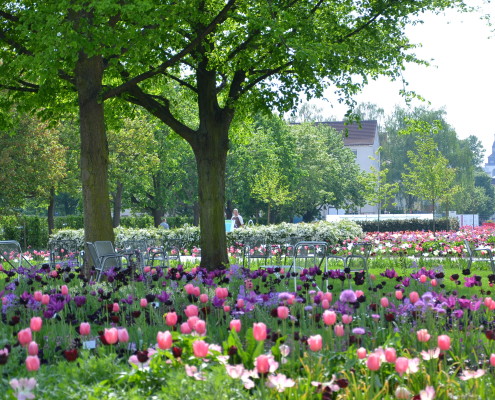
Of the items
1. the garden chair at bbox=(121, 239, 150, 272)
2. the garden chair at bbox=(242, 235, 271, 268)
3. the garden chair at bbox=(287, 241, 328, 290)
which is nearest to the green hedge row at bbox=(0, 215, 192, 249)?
the garden chair at bbox=(242, 235, 271, 268)

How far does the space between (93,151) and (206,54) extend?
354 centimetres

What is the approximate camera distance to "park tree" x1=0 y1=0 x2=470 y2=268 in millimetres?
11570

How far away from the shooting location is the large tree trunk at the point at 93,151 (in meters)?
12.7

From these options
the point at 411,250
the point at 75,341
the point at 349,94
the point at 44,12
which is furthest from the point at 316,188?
the point at 75,341

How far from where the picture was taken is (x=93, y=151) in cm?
1264

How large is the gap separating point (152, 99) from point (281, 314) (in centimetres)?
1093

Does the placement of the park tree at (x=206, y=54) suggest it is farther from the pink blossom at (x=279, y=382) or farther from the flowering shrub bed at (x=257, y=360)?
the pink blossom at (x=279, y=382)

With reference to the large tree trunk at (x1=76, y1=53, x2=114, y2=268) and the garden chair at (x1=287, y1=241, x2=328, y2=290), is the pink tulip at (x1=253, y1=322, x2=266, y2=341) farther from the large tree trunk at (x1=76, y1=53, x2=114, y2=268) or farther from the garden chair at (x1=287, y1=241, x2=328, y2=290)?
the large tree trunk at (x1=76, y1=53, x2=114, y2=268)

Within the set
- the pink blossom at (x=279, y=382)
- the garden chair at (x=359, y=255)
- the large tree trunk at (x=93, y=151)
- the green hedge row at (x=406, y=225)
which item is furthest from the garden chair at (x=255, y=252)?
the green hedge row at (x=406, y=225)

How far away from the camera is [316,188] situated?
181 ft

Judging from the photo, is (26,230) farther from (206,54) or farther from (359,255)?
(359,255)

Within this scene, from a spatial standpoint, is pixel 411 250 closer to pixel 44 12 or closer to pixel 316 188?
pixel 44 12

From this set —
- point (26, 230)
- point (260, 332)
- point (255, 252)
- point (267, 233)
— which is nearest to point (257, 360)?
point (260, 332)

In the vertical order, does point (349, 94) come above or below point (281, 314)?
above
